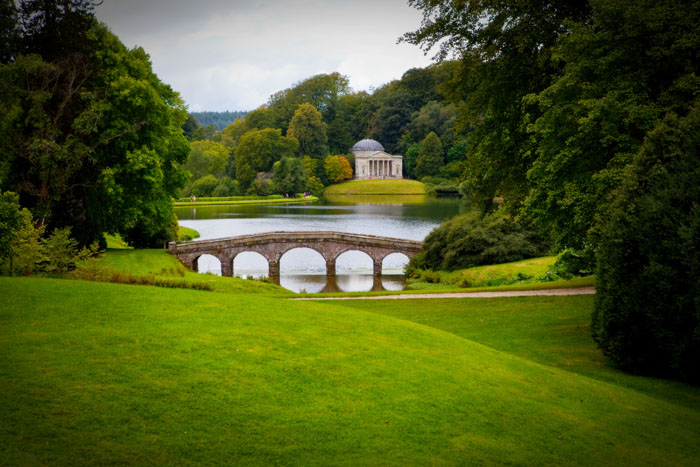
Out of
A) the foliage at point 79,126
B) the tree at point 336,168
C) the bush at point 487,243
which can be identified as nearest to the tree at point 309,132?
the tree at point 336,168

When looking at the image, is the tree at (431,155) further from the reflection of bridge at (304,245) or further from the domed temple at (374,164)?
the reflection of bridge at (304,245)

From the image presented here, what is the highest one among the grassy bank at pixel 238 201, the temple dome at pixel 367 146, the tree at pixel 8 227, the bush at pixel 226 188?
the temple dome at pixel 367 146

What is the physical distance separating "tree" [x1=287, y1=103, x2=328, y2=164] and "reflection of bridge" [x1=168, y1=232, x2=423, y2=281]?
85.7 metres

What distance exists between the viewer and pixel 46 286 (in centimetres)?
973

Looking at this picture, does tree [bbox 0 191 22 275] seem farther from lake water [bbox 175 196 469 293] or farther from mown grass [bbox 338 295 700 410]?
lake water [bbox 175 196 469 293]

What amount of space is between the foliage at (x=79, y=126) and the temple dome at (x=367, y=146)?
10368 cm

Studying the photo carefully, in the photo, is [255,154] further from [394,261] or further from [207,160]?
[394,261]

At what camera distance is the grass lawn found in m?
117

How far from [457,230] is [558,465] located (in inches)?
1157

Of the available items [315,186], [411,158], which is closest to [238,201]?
[315,186]

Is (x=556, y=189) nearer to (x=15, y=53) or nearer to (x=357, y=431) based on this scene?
(x=357, y=431)

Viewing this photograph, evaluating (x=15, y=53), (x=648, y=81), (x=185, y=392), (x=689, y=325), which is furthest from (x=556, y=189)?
(x=15, y=53)

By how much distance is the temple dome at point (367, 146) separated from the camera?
132 meters

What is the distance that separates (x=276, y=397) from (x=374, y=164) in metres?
126
